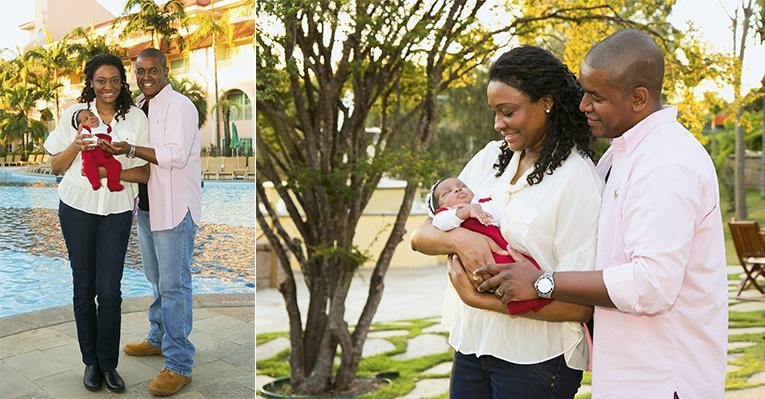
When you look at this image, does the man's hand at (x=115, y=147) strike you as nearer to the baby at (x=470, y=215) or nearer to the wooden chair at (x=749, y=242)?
the baby at (x=470, y=215)

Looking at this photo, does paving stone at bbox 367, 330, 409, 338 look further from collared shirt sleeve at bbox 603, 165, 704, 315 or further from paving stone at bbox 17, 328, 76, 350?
collared shirt sleeve at bbox 603, 165, 704, 315

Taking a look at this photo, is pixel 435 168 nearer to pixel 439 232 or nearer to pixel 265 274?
pixel 439 232

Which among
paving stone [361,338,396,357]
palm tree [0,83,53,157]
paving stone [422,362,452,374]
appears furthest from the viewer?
paving stone [361,338,396,357]

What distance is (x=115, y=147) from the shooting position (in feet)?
8.36

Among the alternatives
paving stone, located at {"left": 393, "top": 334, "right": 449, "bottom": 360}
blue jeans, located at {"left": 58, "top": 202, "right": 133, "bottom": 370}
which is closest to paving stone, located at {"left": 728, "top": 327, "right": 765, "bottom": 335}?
paving stone, located at {"left": 393, "top": 334, "right": 449, "bottom": 360}

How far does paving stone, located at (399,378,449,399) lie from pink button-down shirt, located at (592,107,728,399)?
11.4 feet

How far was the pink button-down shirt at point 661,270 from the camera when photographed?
1552mm

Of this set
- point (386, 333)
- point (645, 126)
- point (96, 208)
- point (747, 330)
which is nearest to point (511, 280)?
point (645, 126)

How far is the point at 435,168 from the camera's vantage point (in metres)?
5.02

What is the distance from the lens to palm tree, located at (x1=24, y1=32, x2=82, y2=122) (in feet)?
8.64

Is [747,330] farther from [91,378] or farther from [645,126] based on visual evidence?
[645,126]

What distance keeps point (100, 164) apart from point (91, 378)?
71 cm

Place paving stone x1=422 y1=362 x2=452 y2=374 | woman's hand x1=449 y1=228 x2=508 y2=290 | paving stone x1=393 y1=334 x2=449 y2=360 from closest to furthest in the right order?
woman's hand x1=449 y1=228 x2=508 y2=290, paving stone x1=422 y1=362 x2=452 y2=374, paving stone x1=393 y1=334 x2=449 y2=360

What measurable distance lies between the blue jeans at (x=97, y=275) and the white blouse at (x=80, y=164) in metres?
0.03
